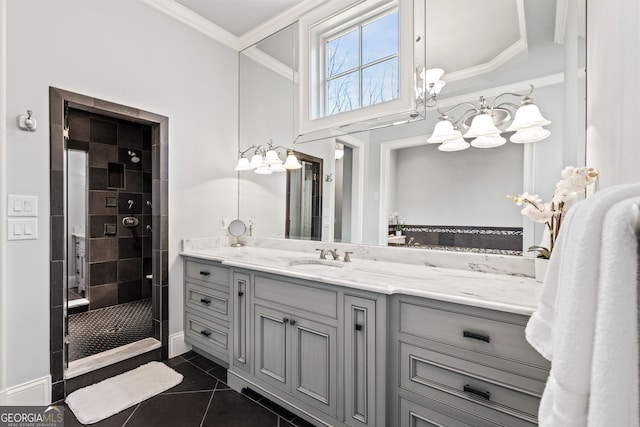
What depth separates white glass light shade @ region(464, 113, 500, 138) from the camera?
1680 mm

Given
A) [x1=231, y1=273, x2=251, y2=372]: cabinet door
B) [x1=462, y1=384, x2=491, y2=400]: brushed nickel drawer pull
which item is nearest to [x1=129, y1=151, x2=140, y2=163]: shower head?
[x1=231, y1=273, x2=251, y2=372]: cabinet door

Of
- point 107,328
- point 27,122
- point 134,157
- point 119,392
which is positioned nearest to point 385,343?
point 119,392

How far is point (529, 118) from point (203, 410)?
8.18 ft

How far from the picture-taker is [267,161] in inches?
108

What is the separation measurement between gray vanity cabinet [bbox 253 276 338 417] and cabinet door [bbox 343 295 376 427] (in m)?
0.08

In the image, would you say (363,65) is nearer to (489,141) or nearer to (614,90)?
(489,141)

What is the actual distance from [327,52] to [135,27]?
1.49 m

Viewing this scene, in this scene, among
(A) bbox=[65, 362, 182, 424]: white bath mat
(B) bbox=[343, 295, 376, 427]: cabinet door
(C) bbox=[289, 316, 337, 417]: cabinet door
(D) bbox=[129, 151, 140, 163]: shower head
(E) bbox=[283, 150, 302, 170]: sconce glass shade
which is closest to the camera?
(B) bbox=[343, 295, 376, 427]: cabinet door

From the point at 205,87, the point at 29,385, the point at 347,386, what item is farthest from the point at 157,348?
the point at 205,87

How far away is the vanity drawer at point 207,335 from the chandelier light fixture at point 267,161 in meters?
1.39

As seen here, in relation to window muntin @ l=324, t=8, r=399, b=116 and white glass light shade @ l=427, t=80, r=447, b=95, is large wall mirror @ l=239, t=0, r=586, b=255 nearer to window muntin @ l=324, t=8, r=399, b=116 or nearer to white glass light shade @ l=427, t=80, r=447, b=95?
white glass light shade @ l=427, t=80, r=447, b=95

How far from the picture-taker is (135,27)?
89.9 inches

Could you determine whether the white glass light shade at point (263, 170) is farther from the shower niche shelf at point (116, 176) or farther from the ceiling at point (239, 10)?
the shower niche shelf at point (116, 176)
